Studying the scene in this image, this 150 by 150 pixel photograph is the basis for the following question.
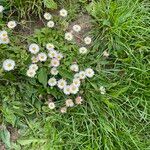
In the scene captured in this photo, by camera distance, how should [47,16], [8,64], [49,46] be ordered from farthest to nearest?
[47,16], [49,46], [8,64]

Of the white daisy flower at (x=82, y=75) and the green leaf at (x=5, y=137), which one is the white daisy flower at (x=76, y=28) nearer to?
the white daisy flower at (x=82, y=75)

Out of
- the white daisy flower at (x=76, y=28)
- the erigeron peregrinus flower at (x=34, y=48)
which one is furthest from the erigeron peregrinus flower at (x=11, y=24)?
the white daisy flower at (x=76, y=28)

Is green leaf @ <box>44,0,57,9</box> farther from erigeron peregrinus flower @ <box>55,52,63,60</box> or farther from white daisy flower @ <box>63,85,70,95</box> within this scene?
white daisy flower @ <box>63,85,70,95</box>

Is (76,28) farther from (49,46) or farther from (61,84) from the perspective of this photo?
(61,84)

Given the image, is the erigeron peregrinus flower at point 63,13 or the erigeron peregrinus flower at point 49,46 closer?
the erigeron peregrinus flower at point 49,46

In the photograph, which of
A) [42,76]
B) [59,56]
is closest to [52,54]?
[59,56]

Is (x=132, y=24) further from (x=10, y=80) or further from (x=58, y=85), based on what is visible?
(x=10, y=80)

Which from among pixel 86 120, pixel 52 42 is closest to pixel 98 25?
pixel 52 42
